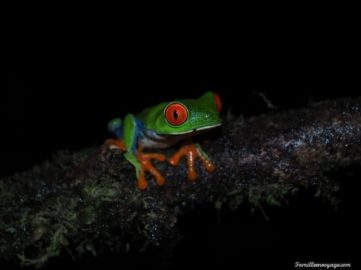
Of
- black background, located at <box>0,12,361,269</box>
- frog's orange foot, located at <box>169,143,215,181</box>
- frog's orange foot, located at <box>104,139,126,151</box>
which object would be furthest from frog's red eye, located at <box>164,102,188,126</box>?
black background, located at <box>0,12,361,269</box>

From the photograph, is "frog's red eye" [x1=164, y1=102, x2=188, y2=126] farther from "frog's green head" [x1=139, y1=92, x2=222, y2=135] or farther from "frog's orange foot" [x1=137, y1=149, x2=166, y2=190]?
"frog's orange foot" [x1=137, y1=149, x2=166, y2=190]

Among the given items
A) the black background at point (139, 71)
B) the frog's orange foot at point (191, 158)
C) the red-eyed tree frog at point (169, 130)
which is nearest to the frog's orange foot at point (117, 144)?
the red-eyed tree frog at point (169, 130)

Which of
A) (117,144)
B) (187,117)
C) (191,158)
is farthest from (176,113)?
(117,144)

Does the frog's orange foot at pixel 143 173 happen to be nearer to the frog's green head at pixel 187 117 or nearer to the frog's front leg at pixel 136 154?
Answer: the frog's front leg at pixel 136 154

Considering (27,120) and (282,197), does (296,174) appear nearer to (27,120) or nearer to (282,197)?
(282,197)

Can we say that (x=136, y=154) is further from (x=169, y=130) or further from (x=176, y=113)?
(x=176, y=113)

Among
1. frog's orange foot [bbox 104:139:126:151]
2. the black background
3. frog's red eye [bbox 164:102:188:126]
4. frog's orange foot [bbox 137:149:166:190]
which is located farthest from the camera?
the black background

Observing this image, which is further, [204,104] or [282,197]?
[204,104]

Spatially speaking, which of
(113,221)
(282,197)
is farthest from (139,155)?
(282,197)
